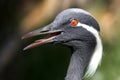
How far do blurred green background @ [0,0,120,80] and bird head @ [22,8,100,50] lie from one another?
126 inches

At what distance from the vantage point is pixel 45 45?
13336mm

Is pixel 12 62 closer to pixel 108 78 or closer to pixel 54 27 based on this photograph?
pixel 108 78

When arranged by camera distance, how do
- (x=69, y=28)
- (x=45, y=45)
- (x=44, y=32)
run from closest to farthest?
1. (x=44, y=32)
2. (x=69, y=28)
3. (x=45, y=45)

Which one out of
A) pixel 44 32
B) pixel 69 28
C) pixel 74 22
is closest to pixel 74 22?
pixel 74 22

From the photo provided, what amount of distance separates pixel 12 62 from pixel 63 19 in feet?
18.9

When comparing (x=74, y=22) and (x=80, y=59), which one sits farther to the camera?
(x=80, y=59)

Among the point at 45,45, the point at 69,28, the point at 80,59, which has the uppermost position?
the point at 69,28

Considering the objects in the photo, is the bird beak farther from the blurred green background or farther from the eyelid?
the blurred green background

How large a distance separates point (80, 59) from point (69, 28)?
442 mm

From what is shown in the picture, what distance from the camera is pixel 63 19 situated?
7.84m

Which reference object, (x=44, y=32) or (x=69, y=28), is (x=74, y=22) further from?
(x=44, y=32)

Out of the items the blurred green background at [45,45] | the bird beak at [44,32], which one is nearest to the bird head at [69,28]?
the bird beak at [44,32]

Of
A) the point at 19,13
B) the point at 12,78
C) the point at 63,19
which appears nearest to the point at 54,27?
the point at 63,19

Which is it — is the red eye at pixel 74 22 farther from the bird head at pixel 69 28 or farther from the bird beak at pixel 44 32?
the bird beak at pixel 44 32
